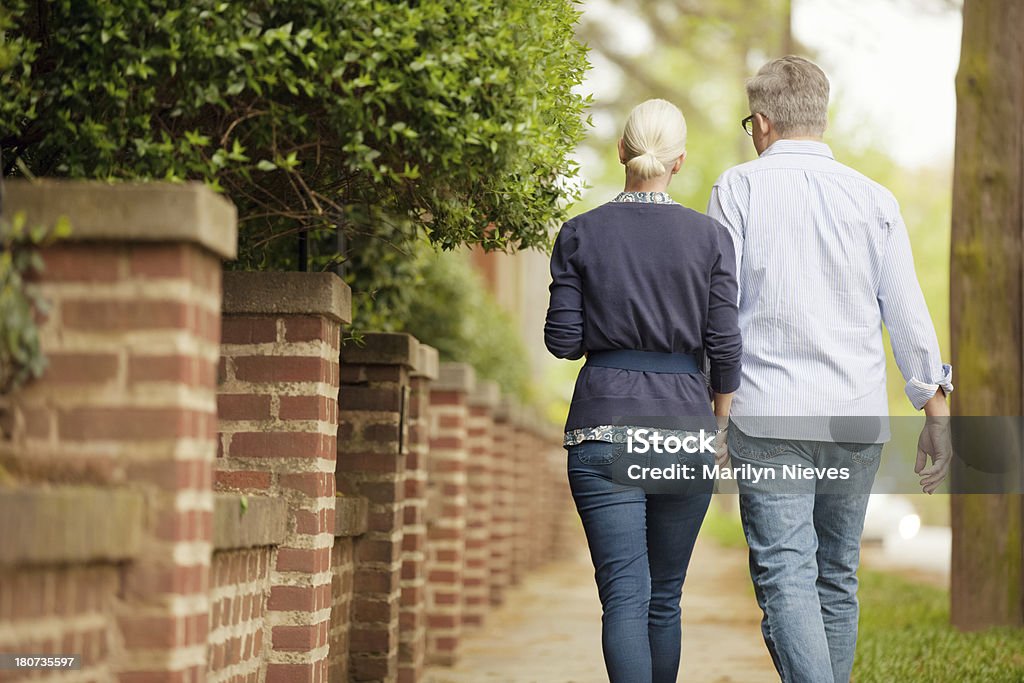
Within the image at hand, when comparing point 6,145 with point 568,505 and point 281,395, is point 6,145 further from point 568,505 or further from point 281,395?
point 568,505

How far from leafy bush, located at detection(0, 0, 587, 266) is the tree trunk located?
5.32 metres

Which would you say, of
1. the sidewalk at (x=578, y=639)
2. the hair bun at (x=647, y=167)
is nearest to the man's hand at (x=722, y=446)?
the hair bun at (x=647, y=167)

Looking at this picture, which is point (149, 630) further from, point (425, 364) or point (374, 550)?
point (425, 364)

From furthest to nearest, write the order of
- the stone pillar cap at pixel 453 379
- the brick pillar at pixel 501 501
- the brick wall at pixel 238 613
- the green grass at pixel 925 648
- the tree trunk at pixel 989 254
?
the brick pillar at pixel 501 501, the stone pillar cap at pixel 453 379, the tree trunk at pixel 989 254, the green grass at pixel 925 648, the brick wall at pixel 238 613

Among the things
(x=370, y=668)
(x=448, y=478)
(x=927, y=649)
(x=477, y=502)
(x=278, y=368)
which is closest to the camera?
(x=278, y=368)

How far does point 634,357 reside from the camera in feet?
14.5

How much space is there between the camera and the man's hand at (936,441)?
468cm

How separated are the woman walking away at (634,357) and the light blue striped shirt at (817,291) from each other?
5.7 inches

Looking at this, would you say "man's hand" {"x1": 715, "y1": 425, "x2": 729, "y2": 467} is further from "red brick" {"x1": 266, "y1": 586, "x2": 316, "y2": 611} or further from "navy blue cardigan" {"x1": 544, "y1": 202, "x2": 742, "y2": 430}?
"red brick" {"x1": 266, "y1": 586, "x2": 316, "y2": 611}

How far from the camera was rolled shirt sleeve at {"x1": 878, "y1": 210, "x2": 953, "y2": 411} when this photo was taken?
4.62 meters

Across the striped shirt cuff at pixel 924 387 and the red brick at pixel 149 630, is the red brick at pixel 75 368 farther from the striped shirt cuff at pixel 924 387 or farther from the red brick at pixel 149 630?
the striped shirt cuff at pixel 924 387

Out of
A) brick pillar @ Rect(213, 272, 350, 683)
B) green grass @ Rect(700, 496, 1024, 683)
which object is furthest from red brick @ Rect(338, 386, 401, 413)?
green grass @ Rect(700, 496, 1024, 683)

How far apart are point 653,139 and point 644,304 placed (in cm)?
56

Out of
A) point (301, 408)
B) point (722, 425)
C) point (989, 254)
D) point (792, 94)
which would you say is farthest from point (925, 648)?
point (301, 408)
